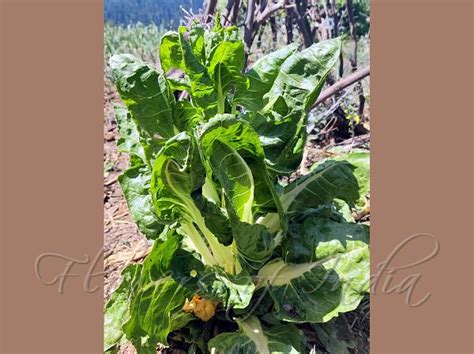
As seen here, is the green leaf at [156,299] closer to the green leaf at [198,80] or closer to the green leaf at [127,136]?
the green leaf at [127,136]

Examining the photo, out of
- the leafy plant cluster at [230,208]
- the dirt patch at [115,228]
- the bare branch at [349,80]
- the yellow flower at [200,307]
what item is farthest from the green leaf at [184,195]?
the bare branch at [349,80]

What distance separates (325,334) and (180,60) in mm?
962

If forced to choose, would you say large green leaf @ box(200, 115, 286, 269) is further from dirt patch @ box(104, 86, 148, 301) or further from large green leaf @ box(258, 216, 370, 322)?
dirt patch @ box(104, 86, 148, 301)

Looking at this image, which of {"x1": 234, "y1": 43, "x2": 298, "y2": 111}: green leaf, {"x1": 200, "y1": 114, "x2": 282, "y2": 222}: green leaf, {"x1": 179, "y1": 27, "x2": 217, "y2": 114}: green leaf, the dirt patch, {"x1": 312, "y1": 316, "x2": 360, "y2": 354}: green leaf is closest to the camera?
{"x1": 200, "y1": 114, "x2": 282, "y2": 222}: green leaf

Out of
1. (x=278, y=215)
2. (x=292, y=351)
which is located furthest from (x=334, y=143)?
(x=292, y=351)

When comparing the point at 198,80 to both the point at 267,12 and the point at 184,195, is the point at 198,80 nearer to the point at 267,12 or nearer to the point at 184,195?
the point at 184,195

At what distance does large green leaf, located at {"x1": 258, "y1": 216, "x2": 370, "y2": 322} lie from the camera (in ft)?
5.64

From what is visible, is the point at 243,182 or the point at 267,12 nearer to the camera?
the point at 243,182

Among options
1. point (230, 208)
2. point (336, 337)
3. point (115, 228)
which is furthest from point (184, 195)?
point (115, 228)

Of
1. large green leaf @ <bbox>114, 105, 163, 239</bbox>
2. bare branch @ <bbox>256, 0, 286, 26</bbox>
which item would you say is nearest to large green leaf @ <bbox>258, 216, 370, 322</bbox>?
large green leaf @ <bbox>114, 105, 163, 239</bbox>

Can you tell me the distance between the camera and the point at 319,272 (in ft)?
5.78

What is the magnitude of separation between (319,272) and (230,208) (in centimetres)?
35

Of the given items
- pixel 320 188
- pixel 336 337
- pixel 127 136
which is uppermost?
pixel 127 136

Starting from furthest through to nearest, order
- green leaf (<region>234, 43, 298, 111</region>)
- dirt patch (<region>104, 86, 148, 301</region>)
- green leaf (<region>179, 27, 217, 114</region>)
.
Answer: dirt patch (<region>104, 86, 148, 301</region>)
green leaf (<region>234, 43, 298, 111</region>)
green leaf (<region>179, 27, 217, 114</region>)
